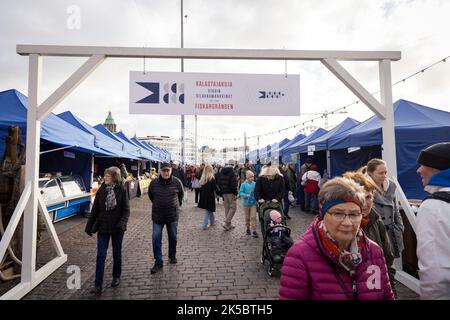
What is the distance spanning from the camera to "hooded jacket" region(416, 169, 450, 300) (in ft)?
5.05

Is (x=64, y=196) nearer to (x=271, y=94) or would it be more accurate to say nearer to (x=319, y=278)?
(x=271, y=94)

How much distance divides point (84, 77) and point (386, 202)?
170 inches

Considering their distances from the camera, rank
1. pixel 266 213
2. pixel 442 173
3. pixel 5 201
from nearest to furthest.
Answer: pixel 442 173 → pixel 5 201 → pixel 266 213

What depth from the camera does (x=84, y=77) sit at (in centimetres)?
374

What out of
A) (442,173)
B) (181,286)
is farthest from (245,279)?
(442,173)

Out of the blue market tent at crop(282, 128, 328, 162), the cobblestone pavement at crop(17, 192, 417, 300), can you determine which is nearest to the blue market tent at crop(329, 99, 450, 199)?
the cobblestone pavement at crop(17, 192, 417, 300)

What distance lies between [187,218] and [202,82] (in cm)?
586

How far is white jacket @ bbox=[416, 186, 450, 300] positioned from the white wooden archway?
2.36 meters

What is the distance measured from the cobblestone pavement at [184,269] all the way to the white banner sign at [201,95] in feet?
8.43

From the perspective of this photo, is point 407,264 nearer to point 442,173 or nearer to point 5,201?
point 442,173

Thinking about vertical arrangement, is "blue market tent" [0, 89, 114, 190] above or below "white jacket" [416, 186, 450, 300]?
above

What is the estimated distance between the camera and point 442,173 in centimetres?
174

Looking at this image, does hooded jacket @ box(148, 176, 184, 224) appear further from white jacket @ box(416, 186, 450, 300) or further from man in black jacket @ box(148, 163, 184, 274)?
white jacket @ box(416, 186, 450, 300)

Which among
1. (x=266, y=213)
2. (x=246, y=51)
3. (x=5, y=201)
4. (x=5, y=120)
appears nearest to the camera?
(x=246, y=51)
